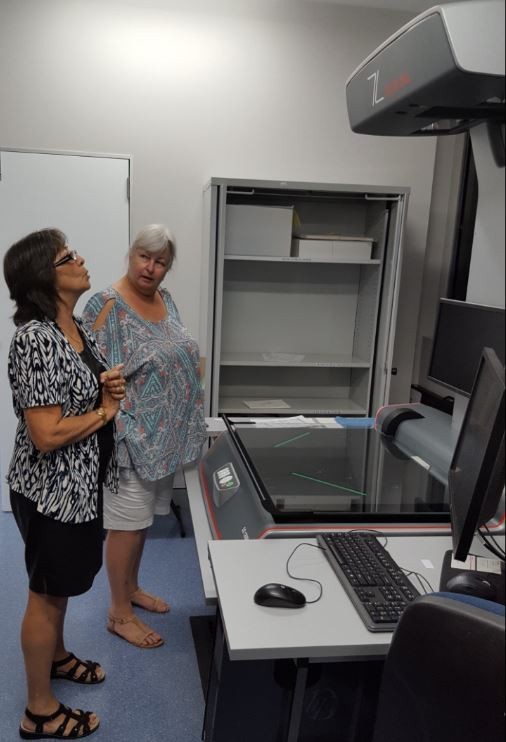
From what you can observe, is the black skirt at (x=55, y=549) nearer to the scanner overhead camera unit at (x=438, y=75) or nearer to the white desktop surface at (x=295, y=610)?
the white desktop surface at (x=295, y=610)

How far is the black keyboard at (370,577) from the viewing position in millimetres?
1137

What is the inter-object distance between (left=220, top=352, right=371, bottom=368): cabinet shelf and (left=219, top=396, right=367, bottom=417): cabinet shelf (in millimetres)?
236

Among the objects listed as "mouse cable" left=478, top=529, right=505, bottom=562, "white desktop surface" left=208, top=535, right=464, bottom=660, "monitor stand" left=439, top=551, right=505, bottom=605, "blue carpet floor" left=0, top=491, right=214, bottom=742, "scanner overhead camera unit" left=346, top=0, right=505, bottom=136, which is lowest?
"blue carpet floor" left=0, top=491, right=214, bottom=742

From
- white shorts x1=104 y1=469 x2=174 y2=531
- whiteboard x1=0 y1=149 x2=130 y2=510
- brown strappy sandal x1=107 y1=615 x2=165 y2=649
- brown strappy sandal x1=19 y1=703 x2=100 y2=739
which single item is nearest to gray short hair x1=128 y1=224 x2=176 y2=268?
white shorts x1=104 y1=469 x2=174 y2=531

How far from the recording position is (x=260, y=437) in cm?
199

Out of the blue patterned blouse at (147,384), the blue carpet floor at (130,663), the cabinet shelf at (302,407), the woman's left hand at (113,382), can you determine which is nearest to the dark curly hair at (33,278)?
the woman's left hand at (113,382)

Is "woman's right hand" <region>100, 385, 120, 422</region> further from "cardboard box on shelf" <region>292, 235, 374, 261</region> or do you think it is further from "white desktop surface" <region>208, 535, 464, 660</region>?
"cardboard box on shelf" <region>292, 235, 374, 261</region>

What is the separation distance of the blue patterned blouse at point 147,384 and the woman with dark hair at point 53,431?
225 mm

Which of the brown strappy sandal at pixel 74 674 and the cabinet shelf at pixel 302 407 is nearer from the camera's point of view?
the brown strappy sandal at pixel 74 674

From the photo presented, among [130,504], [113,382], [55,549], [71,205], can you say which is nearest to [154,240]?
[113,382]

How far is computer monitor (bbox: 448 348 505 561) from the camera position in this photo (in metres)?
0.84

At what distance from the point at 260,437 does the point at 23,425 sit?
0.76 metres

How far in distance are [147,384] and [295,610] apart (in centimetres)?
101

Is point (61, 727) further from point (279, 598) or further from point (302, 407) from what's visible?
point (302, 407)
